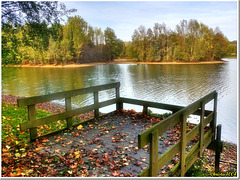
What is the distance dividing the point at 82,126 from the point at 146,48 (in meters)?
60.0

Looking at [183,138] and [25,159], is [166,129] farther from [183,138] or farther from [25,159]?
[25,159]

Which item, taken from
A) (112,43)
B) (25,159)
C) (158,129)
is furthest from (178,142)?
(112,43)

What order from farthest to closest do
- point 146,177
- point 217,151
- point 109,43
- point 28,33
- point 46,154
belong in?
point 109,43
point 28,33
point 217,151
point 46,154
point 146,177

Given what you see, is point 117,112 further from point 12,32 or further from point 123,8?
point 12,32

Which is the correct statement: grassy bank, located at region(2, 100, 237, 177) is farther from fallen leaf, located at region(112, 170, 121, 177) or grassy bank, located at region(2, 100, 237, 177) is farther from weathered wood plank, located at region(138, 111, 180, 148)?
weathered wood plank, located at region(138, 111, 180, 148)

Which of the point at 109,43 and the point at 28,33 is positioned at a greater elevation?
the point at 109,43

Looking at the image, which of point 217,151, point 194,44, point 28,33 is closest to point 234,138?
point 217,151

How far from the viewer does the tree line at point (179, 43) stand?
182ft

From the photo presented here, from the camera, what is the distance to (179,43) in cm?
5975

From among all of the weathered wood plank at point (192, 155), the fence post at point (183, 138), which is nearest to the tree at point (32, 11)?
the fence post at point (183, 138)

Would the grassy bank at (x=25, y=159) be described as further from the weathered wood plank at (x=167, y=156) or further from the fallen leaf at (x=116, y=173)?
the weathered wood plank at (x=167, y=156)

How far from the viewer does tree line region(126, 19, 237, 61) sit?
55.5 metres

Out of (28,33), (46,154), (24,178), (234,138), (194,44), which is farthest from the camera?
(194,44)

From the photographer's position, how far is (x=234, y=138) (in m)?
8.97
